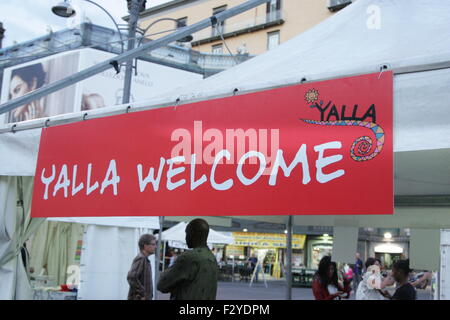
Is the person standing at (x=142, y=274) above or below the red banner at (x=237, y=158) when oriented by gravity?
below

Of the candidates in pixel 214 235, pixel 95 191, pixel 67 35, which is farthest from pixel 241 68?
pixel 67 35

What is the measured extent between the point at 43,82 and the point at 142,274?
24.9 meters

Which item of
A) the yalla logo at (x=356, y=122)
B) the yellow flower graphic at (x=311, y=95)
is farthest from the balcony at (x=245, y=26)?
the yalla logo at (x=356, y=122)

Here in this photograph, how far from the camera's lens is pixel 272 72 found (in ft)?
10.1

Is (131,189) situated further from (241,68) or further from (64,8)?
(64,8)

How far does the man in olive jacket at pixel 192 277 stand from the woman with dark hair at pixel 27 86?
2717 cm

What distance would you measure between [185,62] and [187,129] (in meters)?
27.3

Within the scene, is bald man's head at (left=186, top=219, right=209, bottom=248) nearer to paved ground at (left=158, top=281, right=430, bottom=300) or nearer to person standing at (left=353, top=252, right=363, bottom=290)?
paved ground at (left=158, top=281, right=430, bottom=300)

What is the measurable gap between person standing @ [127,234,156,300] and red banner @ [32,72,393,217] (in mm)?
2605

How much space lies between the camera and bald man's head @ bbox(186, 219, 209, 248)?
342 cm

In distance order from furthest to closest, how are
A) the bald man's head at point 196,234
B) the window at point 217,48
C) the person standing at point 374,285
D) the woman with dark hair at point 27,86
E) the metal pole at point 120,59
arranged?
the window at point 217,48, the woman with dark hair at point 27,86, the person standing at point 374,285, the metal pole at point 120,59, the bald man's head at point 196,234

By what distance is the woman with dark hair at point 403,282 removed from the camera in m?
5.23

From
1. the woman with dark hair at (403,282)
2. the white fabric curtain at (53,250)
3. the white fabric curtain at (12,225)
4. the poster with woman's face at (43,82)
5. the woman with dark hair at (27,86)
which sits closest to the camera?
the white fabric curtain at (12,225)

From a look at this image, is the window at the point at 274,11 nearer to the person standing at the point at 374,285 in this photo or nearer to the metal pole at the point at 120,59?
the person standing at the point at 374,285
